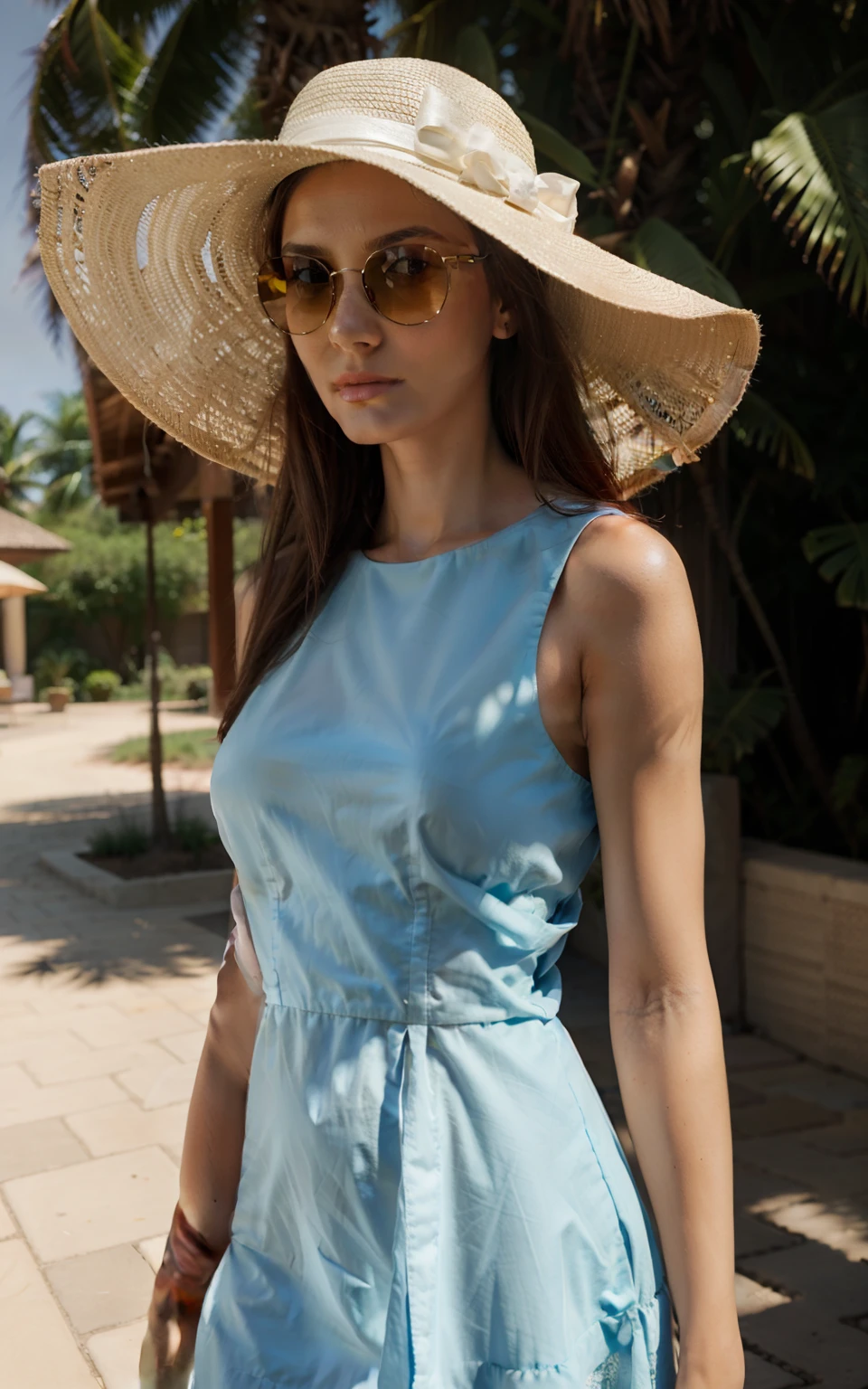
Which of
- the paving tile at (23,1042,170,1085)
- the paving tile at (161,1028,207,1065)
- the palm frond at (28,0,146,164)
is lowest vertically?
the paving tile at (23,1042,170,1085)

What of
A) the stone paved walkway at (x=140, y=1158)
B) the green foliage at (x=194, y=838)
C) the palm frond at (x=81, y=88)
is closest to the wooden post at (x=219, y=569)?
the green foliage at (x=194, y=838)

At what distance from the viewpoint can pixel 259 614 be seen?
4.99 ft

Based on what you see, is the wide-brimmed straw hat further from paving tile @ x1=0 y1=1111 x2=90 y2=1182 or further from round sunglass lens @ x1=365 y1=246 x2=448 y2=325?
paving tile @ x1=0 y1=1111 x2=90 y2=1182

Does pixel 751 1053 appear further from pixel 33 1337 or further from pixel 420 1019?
pixel 420 1019

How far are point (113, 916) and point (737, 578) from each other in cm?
426

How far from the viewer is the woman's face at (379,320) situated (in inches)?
51.1

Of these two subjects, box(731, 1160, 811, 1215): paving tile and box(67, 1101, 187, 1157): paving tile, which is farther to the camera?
box(67, 1101, 187, 1157): paving tile

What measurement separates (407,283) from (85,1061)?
434 cm

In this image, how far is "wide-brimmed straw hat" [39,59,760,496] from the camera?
130 cm

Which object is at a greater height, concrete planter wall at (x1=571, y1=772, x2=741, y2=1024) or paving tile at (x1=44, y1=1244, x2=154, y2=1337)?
concrete planter wall at (x1=571, y1=772, x2=741, y2=1024)

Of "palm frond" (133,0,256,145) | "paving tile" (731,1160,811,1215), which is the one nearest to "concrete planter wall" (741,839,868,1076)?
"paving tile" (731,1160,811,1215)

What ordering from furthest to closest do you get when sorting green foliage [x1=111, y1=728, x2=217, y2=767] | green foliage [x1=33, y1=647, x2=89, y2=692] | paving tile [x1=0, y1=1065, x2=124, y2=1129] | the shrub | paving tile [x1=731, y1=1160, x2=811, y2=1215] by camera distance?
green foliage [x1=33, y1=647, x2=89, y2=692] < the shrub < green foliage [x1=111, y1=728, x2=217, y2=767] < paving tile [x1=0, y1=1065, x2=124, y2=1129] < paving tile [x1=731, y1=1160, x2=811, y2=1215]

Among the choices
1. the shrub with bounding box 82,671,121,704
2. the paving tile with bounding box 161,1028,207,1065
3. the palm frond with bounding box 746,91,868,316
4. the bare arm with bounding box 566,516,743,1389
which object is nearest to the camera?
the bare arm with bounding box 566,516,743,1389

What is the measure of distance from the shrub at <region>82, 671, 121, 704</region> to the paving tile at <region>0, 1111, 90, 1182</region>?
2296cm
